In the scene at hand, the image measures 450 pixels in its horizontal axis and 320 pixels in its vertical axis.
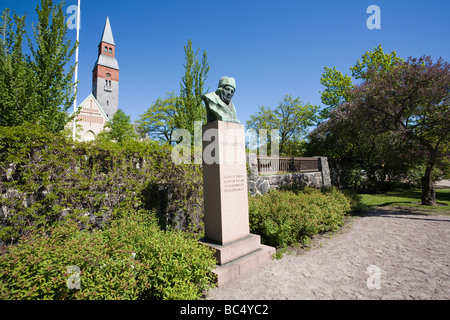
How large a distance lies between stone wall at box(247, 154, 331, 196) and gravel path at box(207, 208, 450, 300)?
11.0 feet

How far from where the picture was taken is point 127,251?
2922mm

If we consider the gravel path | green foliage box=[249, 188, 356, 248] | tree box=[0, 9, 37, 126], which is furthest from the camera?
tree box=[0, 9, 37, 126]

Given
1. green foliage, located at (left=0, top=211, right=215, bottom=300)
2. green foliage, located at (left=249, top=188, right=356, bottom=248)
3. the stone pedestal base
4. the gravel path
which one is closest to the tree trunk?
the gravel path

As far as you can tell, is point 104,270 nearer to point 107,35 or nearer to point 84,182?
point 84,182

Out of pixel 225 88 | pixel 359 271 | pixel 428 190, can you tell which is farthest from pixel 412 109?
pixel 225 88

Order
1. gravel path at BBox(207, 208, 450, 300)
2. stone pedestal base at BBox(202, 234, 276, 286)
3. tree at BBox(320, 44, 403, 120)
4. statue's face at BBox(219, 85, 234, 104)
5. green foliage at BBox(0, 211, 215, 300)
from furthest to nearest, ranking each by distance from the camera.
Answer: tree at BBox(320, 44, 403, 120) → statue's face at BBox(219, 85, 234, 104) → stone pedestal base at BBox(202, 234, 276, 286) → gravel path at BBox(207, 208, 450, 300) → green foliage at BBox(0, 211, 215, 300)

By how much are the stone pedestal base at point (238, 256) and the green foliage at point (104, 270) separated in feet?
0.95

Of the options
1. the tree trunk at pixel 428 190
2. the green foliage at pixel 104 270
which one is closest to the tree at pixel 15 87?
the green foliage at pixel 104 270

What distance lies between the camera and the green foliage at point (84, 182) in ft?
12.9

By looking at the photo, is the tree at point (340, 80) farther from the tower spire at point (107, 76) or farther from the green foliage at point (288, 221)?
the tower spire at point (107, 76)

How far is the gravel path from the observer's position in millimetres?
3162

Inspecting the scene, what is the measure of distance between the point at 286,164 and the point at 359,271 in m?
7.72

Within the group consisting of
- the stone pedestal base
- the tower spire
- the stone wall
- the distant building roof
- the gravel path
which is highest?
the distant building roof

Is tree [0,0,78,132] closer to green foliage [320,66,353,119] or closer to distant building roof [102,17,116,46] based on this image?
green foliage [320,66,353,119]
